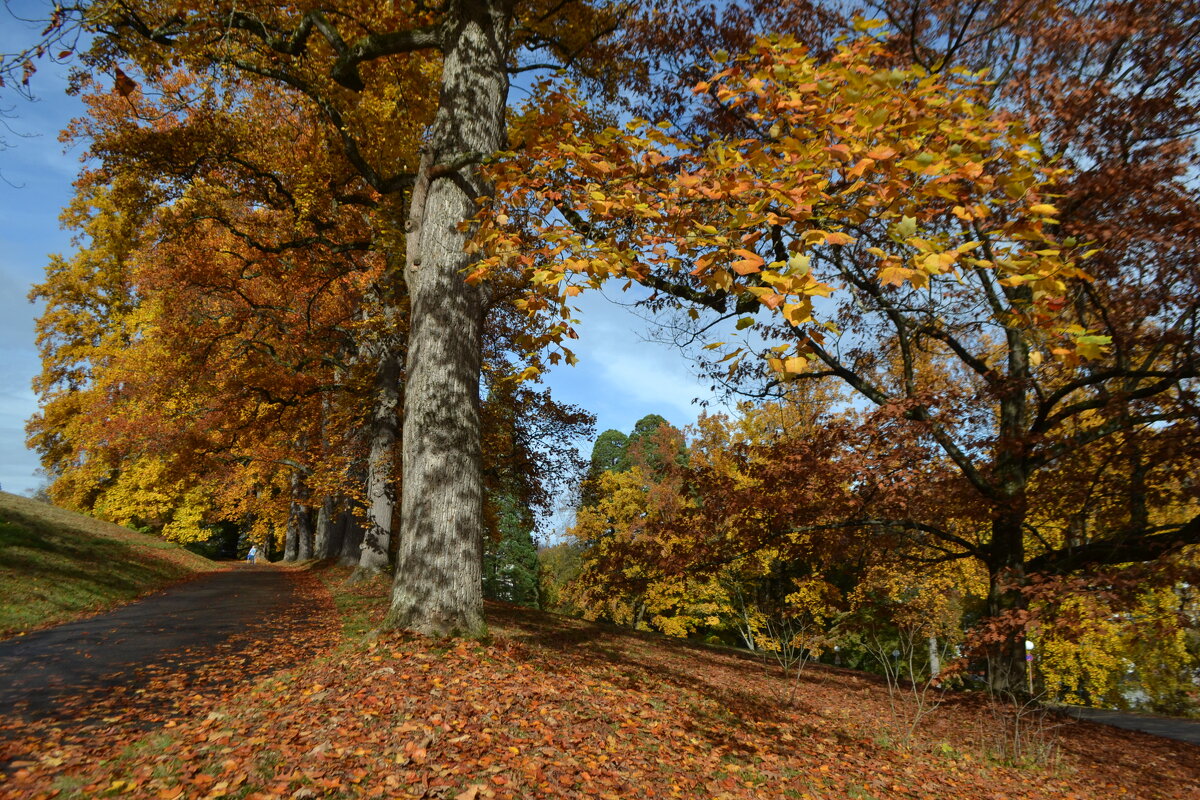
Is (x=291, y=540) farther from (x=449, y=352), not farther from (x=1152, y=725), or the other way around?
(x=1152, y=725)

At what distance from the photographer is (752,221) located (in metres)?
2.92

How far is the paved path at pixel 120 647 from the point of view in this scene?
4613 mm

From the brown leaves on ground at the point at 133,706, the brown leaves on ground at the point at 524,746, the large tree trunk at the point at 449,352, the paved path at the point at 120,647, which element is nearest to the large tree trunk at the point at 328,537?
the paved path at the point at 120,647

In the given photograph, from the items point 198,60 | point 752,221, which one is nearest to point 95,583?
point 198,60

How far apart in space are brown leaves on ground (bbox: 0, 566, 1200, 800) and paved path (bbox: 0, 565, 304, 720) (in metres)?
1.34

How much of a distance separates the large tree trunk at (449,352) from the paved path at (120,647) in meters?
2.42

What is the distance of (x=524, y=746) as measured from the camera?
11.6ft

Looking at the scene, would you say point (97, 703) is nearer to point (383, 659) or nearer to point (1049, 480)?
point (383, 659)

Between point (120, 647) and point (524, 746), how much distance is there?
5.49 metres

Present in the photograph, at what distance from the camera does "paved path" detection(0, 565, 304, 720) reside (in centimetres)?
461

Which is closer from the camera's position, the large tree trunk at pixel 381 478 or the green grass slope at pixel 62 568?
the green grass slope at pixel 62 568

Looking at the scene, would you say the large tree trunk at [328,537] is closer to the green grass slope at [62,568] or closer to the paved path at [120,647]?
the green grass slope at [62,568]

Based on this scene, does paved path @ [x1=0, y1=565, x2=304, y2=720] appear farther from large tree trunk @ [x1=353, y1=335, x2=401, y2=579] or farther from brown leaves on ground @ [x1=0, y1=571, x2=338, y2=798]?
large tree trunk @ [x1=353, y1=335, x2=401, y2=579]

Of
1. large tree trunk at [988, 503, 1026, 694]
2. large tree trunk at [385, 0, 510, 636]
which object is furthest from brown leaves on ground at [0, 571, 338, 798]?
large tree trunk at [988, 503, 1026, 694]
